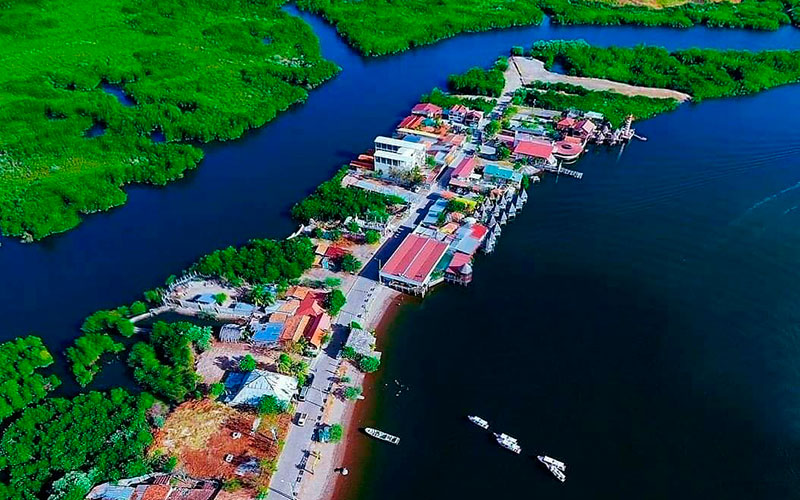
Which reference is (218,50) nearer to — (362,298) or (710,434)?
(362,298)

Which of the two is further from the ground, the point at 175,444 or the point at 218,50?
the point at 218,50

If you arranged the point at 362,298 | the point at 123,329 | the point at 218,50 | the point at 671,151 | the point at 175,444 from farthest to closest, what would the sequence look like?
the point at 218,50 < the point at 671,151 < the point at 362,298 < the point at 123,329 < the point at 175,444

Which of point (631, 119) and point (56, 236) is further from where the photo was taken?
point (631, 119)

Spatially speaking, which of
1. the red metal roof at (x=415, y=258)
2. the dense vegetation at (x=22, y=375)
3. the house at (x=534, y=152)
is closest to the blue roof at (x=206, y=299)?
the dense vegetation at (x=22, y=375)

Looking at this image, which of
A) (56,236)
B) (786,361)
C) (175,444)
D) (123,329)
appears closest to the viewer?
(175,444)

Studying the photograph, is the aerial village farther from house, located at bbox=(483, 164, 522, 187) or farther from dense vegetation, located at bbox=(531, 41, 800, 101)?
dense vegetation, located at bbox=(531, 41, 800, 101)

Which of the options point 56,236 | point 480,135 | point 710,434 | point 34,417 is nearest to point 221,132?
point 56,236

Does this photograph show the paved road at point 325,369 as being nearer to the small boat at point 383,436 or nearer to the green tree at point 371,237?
the green tree at point 371,237
